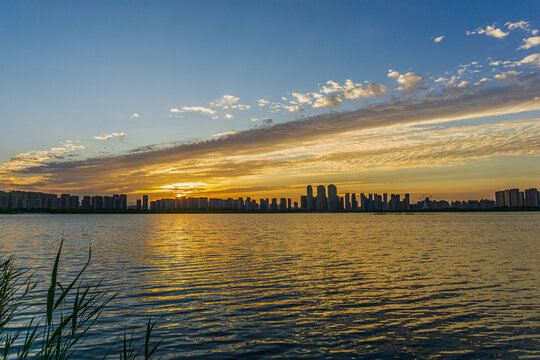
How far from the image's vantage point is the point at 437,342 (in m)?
14.6

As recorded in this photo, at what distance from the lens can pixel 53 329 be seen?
12820 millimetres

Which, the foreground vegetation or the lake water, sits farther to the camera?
the lake water

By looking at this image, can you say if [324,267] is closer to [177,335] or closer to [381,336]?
[381,336]

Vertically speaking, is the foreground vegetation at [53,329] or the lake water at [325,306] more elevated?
the foreground vegetation at [53,329]

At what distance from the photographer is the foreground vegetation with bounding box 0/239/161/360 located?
15.7 feet

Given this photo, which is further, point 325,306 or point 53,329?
point 325,306

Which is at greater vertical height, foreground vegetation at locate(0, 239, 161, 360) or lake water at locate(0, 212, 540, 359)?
foreground vegetation at locate(0, 239, 161, 360)

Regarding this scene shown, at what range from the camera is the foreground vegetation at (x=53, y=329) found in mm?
4781

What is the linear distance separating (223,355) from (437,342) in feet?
29.4

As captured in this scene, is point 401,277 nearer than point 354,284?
No

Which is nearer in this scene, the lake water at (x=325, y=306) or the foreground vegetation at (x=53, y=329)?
the foreground vegetation at (x=53, y=329)

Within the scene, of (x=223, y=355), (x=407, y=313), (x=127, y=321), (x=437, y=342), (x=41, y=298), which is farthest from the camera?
(x=41, y=298)

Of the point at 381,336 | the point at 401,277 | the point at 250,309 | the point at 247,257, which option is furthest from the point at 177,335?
the point at 247,257

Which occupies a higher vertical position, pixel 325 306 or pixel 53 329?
pixel 53 329
